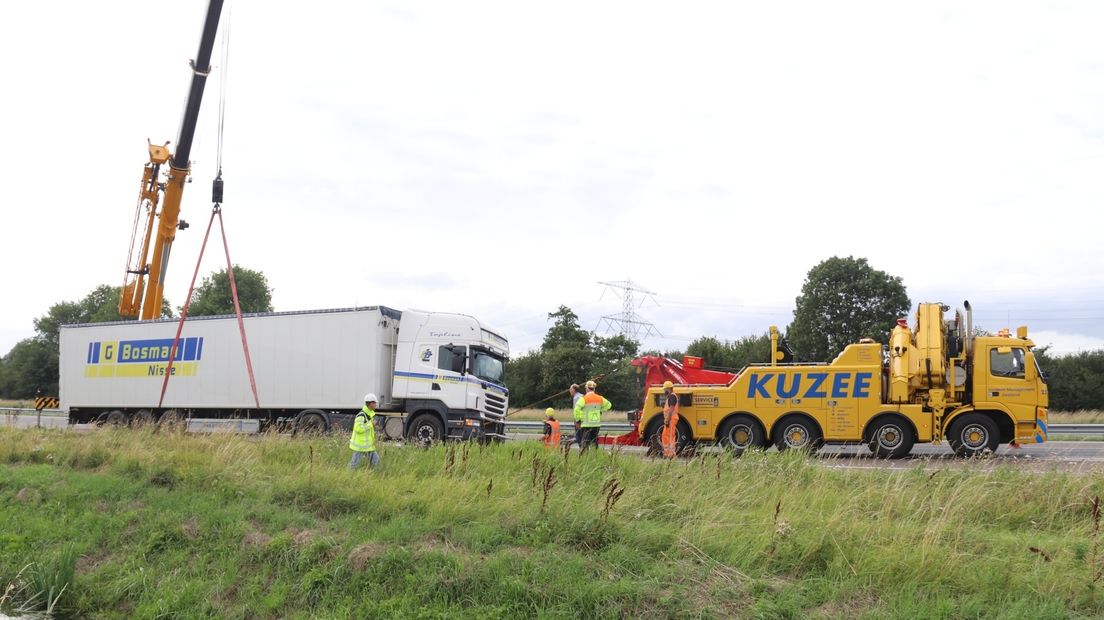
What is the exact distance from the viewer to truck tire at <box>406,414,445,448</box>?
58.0 ft

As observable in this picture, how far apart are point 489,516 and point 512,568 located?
111cm

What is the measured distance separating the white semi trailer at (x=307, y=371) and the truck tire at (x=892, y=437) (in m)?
8.03

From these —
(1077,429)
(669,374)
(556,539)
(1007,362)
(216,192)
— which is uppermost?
(216,192)

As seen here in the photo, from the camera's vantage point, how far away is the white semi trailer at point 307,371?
18047 millimetres

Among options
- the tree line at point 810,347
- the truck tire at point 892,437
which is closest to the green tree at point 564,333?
the tree line at point 810,347

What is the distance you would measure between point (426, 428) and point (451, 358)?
164cm

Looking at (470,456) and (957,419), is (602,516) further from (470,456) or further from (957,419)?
(957,419)

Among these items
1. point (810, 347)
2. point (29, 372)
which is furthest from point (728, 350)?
point (29, 372)

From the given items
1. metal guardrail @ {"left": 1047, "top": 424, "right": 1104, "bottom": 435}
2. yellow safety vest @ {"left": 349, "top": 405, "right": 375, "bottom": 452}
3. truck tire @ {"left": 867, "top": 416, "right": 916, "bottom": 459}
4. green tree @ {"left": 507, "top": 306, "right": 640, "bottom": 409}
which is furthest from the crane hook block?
green tree @ {"left": 507, "top": 306, "right": 640, "bottom": 409}

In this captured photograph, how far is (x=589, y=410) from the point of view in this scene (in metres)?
14.6

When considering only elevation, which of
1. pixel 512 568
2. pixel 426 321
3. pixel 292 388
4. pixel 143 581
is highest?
pixel 426 321

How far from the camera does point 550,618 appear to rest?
252 inches

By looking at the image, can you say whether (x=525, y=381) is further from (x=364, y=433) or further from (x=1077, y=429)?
(x=364, y=433)

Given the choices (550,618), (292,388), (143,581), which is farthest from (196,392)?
(550,618)
